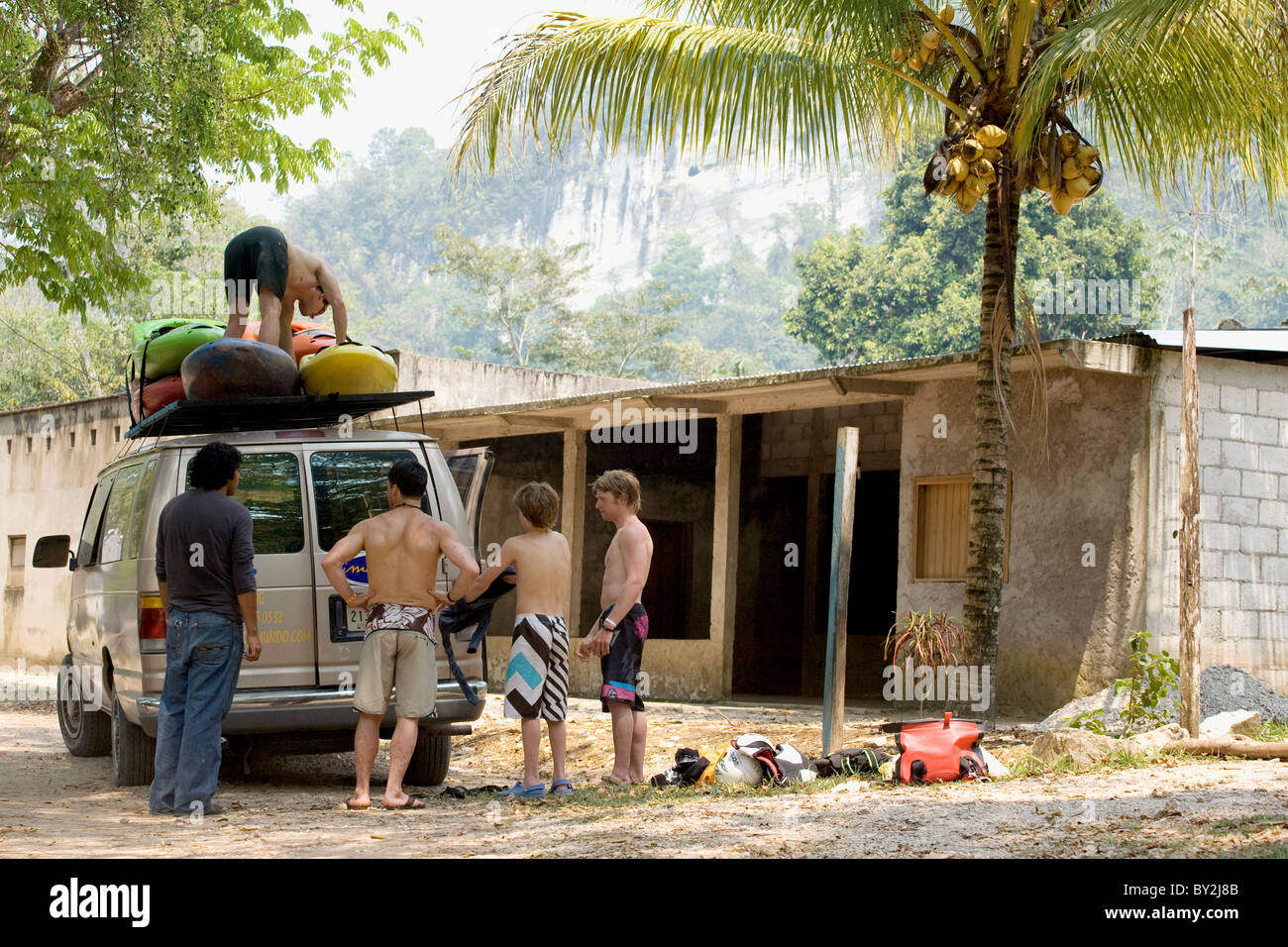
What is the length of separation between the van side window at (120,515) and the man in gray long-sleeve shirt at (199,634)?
877mm

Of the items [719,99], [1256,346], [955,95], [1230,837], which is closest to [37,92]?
[719,99]

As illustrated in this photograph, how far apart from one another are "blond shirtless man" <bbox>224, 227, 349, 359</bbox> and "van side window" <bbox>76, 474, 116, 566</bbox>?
5.76 ft

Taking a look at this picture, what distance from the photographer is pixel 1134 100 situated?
9.02 m

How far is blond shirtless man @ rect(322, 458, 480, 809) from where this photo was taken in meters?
6.65

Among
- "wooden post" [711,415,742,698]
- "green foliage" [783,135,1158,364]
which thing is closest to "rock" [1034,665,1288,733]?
"wooden post" [711,415,742,698]

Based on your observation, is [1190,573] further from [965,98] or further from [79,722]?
[79,722]

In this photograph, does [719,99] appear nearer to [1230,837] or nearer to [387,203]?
[1230,837]

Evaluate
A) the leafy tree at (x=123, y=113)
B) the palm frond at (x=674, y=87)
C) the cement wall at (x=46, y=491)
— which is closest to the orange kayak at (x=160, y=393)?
the palm frond at (x=674, y=87)

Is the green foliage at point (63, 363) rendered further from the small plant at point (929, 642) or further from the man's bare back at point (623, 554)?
the man's bare back at point (623, 554)

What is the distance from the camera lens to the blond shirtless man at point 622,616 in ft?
23.4

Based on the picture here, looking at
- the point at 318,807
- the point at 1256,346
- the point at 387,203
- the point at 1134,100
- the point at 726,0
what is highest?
the point at 387,203

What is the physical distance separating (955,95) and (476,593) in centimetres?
532

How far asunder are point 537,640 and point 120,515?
2.90 m

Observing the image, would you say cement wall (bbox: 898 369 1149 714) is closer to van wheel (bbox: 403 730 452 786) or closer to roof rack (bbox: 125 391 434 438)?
van wheel (bbox: 403 730 452 786)
